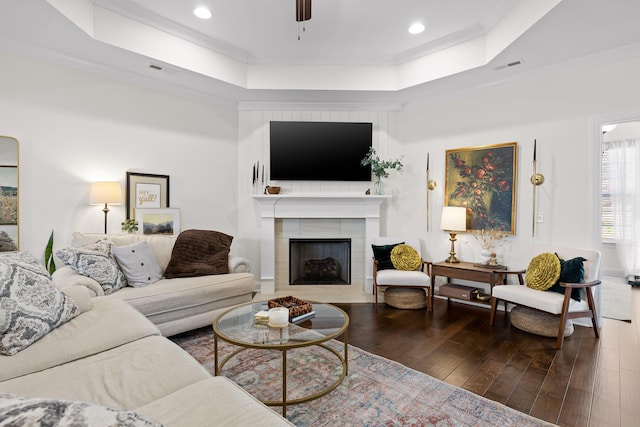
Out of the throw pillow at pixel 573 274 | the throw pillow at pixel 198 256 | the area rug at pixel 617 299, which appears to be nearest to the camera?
the throw pillow at pixel 573 274

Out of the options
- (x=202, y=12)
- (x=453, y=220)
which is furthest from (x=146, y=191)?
(x=453, y=220)

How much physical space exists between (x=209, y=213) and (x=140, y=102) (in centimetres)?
157

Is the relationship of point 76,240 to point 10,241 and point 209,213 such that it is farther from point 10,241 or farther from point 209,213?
point 209,213

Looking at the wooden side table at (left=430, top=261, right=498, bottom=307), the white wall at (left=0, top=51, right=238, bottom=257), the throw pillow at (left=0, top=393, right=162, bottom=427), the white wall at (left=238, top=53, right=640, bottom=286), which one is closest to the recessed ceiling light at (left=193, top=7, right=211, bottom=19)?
the white wall at (left=0, top=51, right=238, bottom=257)

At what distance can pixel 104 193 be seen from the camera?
3385mm

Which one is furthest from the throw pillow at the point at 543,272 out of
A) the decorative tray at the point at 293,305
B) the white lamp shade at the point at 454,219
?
the decorative tray at the point at 293,305

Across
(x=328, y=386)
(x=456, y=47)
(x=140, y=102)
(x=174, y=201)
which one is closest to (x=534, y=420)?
(x=328, y=386)

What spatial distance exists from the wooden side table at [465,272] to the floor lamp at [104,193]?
3562 millimetres

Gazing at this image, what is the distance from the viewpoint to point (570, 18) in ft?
8.79

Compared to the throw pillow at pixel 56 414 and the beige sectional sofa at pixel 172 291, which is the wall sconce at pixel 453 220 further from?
the throw pillow at pixel 56 414

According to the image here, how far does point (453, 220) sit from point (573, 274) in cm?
129

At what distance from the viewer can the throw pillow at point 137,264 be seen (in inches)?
120

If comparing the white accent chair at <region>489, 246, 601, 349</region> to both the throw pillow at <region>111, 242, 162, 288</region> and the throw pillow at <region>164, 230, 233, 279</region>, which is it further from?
the throw pillow at <region>111, 242, 162, 288</region>

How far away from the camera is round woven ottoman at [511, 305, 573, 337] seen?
10.0 ft
